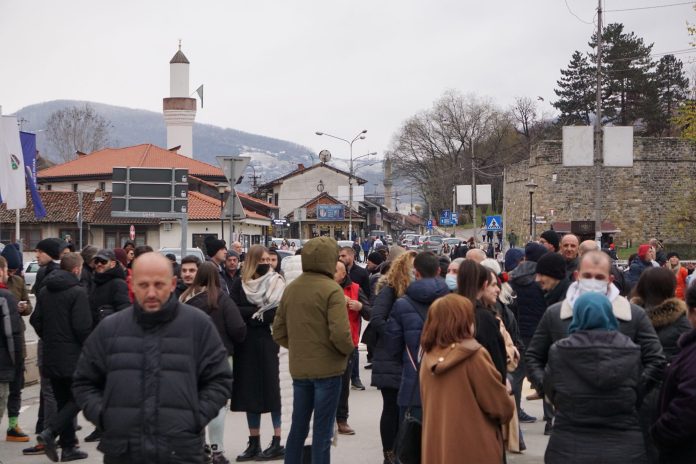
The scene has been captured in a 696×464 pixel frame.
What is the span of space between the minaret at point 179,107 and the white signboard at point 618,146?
64284 millimetres

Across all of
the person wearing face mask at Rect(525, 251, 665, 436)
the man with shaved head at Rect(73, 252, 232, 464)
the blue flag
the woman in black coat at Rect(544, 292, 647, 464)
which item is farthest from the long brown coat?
the blue flag

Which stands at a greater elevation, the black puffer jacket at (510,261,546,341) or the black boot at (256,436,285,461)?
the black puffer jacket at (510,261,546,341)

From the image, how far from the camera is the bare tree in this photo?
111062mm

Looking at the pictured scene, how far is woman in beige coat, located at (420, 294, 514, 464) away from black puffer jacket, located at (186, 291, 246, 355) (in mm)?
2803

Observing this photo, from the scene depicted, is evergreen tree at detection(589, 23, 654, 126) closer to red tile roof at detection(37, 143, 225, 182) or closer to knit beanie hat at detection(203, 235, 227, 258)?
red tile roof at detection(37, 143, 225, 182)

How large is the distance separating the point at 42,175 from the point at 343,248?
227ft

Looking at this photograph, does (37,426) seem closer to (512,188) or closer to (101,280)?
(101,280)

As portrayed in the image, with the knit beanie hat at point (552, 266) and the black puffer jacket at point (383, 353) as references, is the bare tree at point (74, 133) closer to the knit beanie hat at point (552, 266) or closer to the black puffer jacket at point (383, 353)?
the knit beanie hat at point (552, 266)

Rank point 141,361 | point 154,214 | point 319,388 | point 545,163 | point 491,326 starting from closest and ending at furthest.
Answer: point 141,361 < point 491,326 < point 319,388 < point 154,214 < point 545,163

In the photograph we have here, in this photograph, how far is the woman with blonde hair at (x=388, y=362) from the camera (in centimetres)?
791

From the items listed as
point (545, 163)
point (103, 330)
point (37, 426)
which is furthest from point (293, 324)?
point (545, 163)

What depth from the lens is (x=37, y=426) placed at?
9719mm

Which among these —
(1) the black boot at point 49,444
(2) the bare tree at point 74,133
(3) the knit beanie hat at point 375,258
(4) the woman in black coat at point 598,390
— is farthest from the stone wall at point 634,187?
(2) the bare tree at point 74,133

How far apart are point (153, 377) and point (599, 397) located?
7.76ft
